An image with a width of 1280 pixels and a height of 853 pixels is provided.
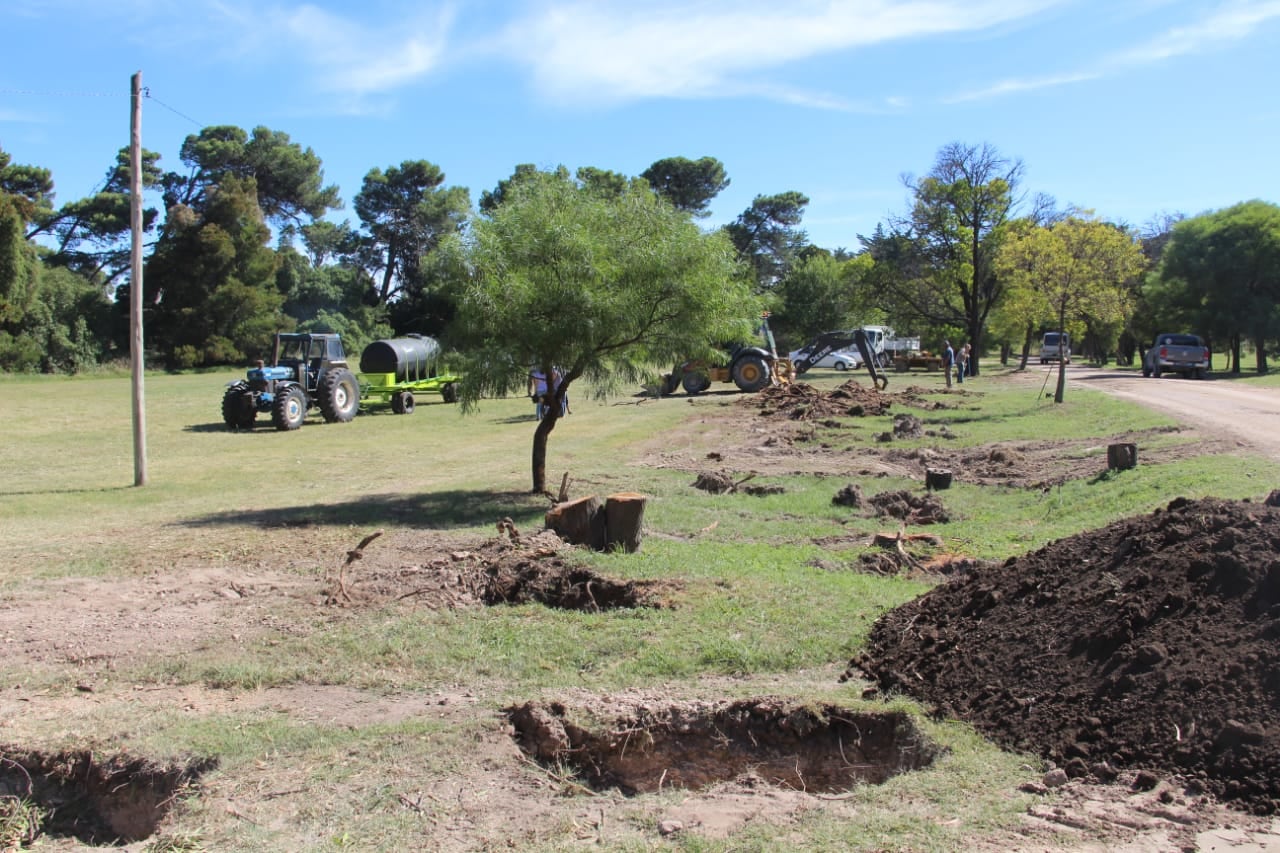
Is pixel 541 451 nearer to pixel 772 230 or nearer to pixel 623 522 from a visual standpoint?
pixel 623 522

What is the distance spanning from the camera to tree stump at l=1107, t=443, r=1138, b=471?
14.2 m

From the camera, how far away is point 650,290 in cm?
1368

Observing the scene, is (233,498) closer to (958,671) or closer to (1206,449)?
(958,671)

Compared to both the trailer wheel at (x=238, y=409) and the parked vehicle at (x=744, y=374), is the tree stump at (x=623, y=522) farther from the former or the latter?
the parked vehicle at (x=744, y=374)

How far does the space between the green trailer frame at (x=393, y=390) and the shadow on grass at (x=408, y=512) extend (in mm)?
16446

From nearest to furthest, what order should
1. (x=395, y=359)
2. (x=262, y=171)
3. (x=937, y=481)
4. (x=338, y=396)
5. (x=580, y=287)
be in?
1. (x=580, y=287)
2. (x=937, y=481)
3. (x=338, y=396)
4. (x=395, y=359)
5. (x=262, y=171)

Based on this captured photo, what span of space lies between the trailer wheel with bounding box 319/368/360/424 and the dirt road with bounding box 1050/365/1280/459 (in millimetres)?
20521

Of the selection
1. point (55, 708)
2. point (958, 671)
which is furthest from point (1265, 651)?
point (55, 708)

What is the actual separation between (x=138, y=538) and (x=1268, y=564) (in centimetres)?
1111

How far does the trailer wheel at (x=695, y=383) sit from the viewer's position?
39562mm

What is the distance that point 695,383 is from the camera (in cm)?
3975

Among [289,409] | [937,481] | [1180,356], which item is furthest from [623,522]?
[1180,356]

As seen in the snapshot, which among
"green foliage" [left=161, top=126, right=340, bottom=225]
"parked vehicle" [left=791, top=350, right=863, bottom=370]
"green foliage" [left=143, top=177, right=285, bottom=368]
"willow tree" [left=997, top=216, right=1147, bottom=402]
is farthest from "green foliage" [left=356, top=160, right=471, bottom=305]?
"willow tree" [left=997, top=216, right=1147, bottom=402]

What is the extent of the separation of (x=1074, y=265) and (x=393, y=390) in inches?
790
